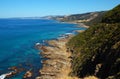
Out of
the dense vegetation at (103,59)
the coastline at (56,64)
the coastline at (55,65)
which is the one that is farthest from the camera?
the coastline at (56,64)

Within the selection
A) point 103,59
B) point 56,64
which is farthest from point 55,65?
point 103,59

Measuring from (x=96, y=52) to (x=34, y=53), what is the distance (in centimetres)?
3333

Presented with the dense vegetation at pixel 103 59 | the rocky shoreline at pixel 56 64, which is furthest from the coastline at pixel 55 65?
the dense vegetation at pixel 103 59

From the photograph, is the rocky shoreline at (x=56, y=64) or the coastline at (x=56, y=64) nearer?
the coastline at (x=56, y=64)

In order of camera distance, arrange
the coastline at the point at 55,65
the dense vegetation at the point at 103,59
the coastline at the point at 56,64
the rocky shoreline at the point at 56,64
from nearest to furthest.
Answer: the dense vegetation at the point at 103,59 < the coastline at the point at 55,65 < the coastline at the point at 56,64 < the rocky shoreline at the point at 56,64

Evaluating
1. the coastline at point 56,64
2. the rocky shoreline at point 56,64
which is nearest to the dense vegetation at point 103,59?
the coastline at point 56,64

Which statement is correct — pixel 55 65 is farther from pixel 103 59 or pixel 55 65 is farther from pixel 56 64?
pixel 103 59

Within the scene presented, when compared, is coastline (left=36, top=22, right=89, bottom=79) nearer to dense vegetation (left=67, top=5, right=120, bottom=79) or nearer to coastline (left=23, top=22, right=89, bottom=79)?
coastline (left=23, top=22, right=89, bottom=79)

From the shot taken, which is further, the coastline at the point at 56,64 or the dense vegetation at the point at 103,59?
the coastline at the point at 56,64

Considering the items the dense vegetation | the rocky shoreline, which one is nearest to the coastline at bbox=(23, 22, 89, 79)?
the rocky shoreline

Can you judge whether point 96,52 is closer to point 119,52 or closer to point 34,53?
point 119,52

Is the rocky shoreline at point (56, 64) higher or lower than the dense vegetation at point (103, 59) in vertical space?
lower

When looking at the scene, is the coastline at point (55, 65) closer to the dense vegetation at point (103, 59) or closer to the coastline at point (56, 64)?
the coastline at point (56, 64)

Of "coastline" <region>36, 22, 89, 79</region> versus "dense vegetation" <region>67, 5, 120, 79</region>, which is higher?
"dense vegetation" <region>67, 5, 120, 79</region>
